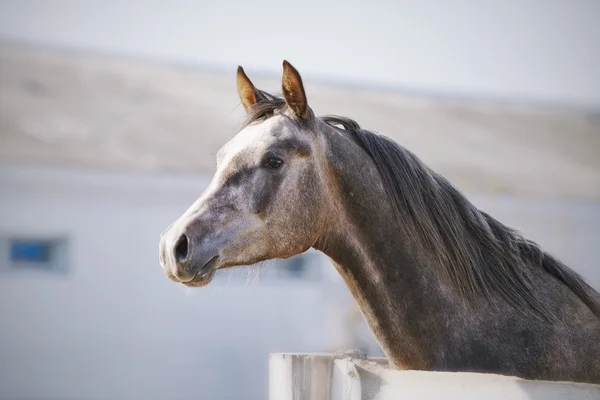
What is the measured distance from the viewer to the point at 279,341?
52.3 ft

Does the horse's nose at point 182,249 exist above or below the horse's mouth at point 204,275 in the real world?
above

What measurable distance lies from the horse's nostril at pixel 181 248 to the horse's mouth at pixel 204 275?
105mm

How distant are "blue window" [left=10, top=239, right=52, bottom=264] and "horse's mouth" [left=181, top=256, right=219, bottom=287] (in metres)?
11.9

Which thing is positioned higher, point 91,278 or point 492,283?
point 91,278

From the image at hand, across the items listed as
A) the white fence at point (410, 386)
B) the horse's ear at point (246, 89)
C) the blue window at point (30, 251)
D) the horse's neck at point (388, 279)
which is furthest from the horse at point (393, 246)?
the blue window at point (30, 251)

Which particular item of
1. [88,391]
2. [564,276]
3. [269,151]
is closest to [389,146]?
[269,151]

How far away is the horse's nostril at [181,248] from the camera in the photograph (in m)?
3.76

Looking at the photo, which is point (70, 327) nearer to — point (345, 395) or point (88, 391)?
point (88, 391)

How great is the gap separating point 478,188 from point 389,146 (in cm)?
1500

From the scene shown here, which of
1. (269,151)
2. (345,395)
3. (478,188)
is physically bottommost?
(345,395)

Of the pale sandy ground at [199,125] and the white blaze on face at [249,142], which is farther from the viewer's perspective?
the pale sandy ground at [199,125]

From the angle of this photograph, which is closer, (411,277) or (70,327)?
(411,277)

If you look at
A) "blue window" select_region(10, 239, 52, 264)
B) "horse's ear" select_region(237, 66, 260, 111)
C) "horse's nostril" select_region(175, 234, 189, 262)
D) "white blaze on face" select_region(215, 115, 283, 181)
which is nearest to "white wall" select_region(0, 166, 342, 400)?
"blue window" select_region(10, 239, 52, 264)

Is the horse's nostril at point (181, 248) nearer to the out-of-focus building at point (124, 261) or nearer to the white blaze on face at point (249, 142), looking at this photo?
the white blaze on face at point (249, 142)
